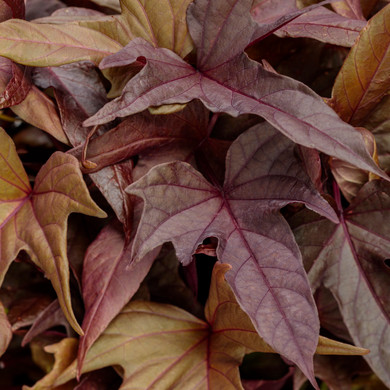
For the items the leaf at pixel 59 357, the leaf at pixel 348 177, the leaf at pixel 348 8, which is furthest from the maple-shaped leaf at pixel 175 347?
the leaf at pixel 348 8

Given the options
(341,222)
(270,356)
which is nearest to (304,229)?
(341,222)

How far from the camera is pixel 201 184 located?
1.27ft

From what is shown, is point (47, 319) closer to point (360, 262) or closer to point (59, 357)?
point (59, 357)

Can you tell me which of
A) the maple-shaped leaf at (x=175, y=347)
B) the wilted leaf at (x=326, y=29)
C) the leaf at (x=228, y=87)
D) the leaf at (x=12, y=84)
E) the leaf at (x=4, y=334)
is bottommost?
the maple-shaped leaf at (x=175, y=347)

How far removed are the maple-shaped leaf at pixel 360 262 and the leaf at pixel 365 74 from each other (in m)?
0.06

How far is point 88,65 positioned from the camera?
43 centimetres

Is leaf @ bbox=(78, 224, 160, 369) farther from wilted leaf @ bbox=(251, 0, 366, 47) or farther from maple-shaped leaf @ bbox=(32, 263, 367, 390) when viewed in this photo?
wilted leaf @ bbox=(251, 0, 366, 47)

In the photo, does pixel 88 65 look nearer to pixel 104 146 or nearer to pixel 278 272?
pixel 104 146

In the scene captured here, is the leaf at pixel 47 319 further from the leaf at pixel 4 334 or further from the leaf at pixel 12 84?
the leaf at pixel 12 84

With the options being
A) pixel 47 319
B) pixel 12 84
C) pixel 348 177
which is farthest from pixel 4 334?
pixel 348 177

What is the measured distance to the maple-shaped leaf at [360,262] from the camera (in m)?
0.38

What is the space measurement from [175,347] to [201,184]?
0.46ft

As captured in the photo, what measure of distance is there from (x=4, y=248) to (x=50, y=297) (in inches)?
4.8

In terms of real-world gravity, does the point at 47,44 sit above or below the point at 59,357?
above
